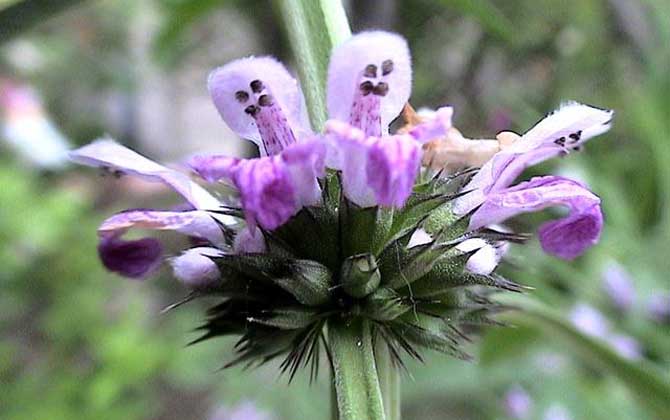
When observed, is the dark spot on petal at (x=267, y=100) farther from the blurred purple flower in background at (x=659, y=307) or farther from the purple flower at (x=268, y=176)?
the blurred purple flower in background at (x=659, y=307)

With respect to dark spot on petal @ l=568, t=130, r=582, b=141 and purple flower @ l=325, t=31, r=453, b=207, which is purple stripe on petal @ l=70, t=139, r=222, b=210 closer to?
purple flower @ l=325, t=31, r=453, b=207

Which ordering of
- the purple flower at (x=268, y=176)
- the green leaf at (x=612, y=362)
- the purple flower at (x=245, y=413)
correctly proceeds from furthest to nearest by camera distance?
the purple flower at (x=245, y=413)
the green leaf at (x=612, y=362)
the purple flower at (x=268, y=176)

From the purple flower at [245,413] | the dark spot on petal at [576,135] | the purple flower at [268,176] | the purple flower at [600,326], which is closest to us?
the purple flower at [268,176]

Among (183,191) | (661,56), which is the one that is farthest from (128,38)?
(183,191)

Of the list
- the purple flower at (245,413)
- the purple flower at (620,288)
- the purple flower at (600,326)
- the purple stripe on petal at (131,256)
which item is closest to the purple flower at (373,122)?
the purple stripe on petal at (131,256)

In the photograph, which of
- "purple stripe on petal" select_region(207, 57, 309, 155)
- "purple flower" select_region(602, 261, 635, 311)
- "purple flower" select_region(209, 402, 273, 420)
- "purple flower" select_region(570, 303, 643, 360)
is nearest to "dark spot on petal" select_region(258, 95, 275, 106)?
"purple stripe on petal" select_region(207, 57, 309, 155)

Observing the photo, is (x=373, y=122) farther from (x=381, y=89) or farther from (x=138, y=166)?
(x=138, y=166)
